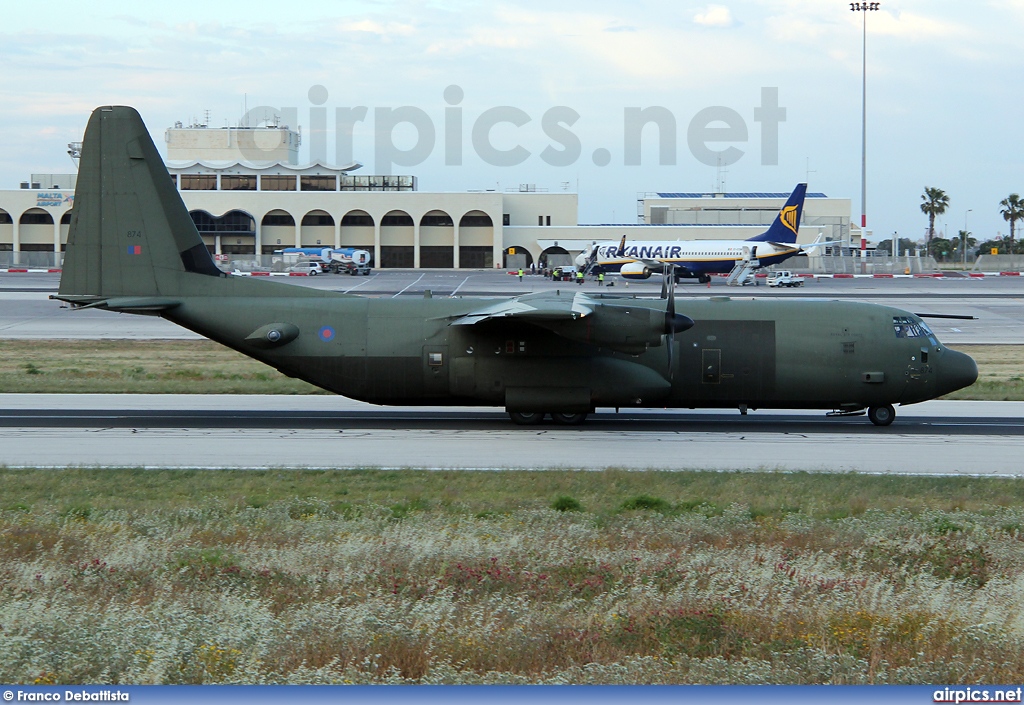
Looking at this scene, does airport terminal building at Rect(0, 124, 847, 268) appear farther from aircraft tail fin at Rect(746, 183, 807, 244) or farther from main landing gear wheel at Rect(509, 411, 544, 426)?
main landing gear wheel at Rect(509, 411, 544, 426)

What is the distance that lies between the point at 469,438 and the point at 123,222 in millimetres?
10834

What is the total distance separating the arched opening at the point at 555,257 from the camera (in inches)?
5005

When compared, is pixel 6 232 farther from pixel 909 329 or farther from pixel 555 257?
pixel 909 329

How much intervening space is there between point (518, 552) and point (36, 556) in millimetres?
6214

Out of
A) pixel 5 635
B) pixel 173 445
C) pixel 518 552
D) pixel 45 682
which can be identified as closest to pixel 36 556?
pixel 5 635

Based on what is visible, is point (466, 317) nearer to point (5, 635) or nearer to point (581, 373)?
point (581, 373)

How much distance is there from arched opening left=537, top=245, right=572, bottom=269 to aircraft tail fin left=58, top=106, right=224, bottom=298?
332 feet

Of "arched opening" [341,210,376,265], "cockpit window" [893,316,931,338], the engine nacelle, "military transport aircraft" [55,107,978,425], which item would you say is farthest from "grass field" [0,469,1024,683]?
"arched opening" [341,210,376,265]

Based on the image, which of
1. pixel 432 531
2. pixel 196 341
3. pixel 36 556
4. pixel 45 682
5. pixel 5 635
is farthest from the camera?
pixel 196 341

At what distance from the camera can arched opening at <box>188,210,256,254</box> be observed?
124 meters

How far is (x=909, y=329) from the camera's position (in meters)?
26.2

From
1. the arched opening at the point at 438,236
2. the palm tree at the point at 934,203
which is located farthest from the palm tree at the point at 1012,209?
the arched opening at the point at 438,236

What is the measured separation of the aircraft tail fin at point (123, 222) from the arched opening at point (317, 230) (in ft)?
336

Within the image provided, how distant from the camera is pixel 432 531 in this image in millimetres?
14094
